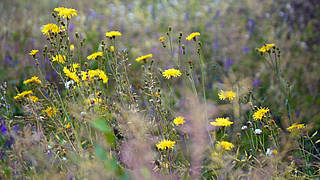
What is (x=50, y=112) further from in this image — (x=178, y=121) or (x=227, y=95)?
(x=227, y=95)

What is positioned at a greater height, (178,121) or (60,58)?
(60,58)

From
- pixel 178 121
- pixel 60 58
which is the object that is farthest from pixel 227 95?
pixel 60 58

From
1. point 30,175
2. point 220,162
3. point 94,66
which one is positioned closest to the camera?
point 220,162

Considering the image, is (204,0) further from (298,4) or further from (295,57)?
(295,57)

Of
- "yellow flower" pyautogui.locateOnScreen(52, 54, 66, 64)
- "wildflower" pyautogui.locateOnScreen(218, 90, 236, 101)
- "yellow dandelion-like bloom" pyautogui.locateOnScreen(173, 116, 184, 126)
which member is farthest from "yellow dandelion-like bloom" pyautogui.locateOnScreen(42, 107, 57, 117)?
"wildflower" pyautogui.locateOnScreen(218, 90, 236, 101)

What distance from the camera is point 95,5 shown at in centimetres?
546

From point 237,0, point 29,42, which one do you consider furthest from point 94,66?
point 237,0

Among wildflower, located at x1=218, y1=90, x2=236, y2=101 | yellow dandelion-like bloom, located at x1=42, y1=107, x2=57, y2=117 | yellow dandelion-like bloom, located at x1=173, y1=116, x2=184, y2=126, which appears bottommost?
yellow dandelion-like bloom, located at x1=173, y1=116, x2=184, y2=126

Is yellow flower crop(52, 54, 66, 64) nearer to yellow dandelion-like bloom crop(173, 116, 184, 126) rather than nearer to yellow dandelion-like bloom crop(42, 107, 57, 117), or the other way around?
yellow dandelion-like bloom crop(42, 107, 57, 117)

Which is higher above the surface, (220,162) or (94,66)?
(94,66)

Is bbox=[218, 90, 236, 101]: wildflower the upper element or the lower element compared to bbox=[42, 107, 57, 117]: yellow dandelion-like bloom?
upper

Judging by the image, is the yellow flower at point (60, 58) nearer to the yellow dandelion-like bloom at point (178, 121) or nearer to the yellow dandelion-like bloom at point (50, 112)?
the yellow dandelion-like bloom at point (50, 112)

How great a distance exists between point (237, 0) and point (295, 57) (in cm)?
160

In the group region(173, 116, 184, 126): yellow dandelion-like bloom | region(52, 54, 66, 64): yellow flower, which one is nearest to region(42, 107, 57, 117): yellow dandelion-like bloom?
region(52, 54, 66, 64): yellow flower
